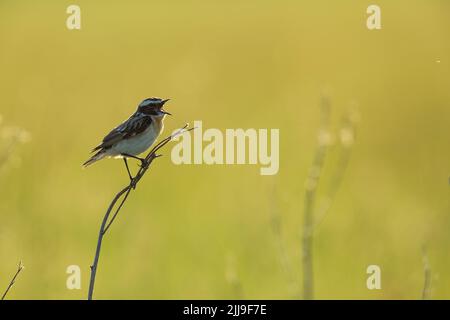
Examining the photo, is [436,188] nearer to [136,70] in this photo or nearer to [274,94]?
[274,94]

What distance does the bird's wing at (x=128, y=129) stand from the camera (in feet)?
22.5

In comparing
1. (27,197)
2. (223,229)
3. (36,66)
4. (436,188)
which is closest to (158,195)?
(223,229)

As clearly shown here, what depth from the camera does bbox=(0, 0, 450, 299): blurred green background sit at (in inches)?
335

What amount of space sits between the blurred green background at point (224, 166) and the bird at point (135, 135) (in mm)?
1108

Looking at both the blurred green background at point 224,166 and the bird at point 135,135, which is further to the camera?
the blurred green background at point 224,166

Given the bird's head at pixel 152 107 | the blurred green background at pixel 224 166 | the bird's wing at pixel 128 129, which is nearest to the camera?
the bird's wing at pixel 128 129

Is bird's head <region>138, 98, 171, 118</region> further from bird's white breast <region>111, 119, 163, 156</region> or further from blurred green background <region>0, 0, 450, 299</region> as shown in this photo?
blurred green background <region>0, 0, 450, 299</region>

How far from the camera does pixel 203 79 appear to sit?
40.4 feet

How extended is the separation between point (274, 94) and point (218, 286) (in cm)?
571

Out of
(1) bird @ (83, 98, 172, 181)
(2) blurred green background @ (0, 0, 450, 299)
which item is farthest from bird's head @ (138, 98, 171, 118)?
Answer: (2) blurred green background @ (0, 0, 450, 299)

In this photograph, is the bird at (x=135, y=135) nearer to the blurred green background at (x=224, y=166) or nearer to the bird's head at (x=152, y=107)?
the bird's head at (x=152, y=107)

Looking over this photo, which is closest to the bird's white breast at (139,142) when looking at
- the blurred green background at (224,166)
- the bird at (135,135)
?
the bird at (135,135)

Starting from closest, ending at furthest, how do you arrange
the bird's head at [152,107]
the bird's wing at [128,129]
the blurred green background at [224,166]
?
the bird's wing at [128,129] < the bird's head at [152,107] < the blurred green background at [224,166]

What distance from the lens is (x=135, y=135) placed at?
6961mm
